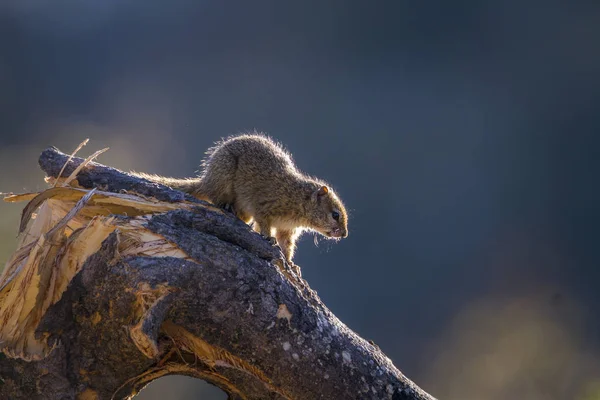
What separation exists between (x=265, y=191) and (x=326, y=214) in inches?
22.5

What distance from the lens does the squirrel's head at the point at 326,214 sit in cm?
486

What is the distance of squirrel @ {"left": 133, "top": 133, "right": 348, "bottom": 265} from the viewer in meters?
4.53

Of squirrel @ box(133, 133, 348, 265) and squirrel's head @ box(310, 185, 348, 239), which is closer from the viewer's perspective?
squirrel @ box(133, 133, 348, 265)

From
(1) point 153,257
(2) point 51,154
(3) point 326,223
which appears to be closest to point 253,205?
(3) point 326,223

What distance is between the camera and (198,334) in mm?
2789

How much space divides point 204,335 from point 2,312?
960mm

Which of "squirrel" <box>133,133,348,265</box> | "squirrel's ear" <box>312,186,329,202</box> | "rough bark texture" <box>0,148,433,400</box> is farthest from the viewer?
"squirrel's ear" <box>312,186,329,202</box>

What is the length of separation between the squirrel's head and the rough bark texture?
1.90 m

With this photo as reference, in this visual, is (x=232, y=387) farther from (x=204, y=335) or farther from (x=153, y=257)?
(x=153, y=257)

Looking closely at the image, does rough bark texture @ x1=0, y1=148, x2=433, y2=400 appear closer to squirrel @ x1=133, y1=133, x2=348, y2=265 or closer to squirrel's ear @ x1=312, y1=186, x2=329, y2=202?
squirrel @ x1=133, y1=133, x2=348, y2=265

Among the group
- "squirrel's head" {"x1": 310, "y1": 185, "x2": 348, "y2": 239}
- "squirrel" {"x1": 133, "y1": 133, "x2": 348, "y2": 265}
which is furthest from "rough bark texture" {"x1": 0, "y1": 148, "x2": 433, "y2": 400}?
"squirrel's head" {"x1": 310, "y1": 185, "x2": 348, "y2": 239}

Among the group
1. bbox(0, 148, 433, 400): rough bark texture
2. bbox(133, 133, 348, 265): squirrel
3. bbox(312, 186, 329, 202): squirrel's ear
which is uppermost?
bbox(312, 186, 329, 202): squirrel's ear

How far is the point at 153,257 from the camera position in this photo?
2750 mm

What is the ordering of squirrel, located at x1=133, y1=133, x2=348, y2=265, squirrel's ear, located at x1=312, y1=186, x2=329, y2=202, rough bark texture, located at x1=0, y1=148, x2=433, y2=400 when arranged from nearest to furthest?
rough bark texture, located at x1=0, y1=148, x2=433, y2=400, squirrel, located at x1=133, y1=133, x2=348, y2=265, squirrel's ear, located at x1=312, y1=186, x2=329, y2=202
